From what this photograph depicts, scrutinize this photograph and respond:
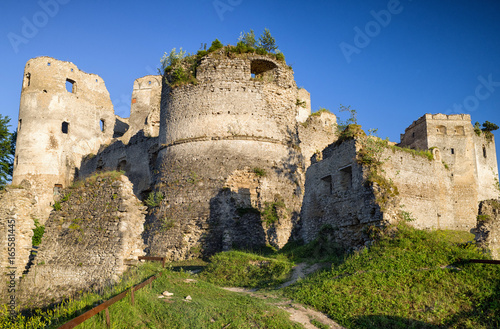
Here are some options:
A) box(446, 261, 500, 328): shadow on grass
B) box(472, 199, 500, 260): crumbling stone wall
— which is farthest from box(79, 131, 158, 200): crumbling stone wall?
box(446, 261, 500, 328): shadow on grass

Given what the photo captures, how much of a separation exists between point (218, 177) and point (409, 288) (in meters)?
8.99

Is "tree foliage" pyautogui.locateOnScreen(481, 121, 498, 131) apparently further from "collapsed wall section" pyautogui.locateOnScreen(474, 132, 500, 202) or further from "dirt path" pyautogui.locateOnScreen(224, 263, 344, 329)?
"dirt path" pyautogui.locateOnScreen(224, 263, 344, 329)

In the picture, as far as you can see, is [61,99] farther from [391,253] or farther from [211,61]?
[391,253]

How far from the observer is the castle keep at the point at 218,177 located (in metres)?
10.3

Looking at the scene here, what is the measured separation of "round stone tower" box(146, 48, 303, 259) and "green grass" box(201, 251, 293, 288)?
8.57 feet

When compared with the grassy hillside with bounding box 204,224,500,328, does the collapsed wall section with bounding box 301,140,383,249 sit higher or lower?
higher

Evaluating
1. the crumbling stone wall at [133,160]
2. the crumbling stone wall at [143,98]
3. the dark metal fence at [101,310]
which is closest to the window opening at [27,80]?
the crumbling stone wall at [133,160]

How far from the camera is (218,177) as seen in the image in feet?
52.4

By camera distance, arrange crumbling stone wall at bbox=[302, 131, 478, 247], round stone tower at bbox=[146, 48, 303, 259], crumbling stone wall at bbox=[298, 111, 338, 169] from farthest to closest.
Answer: crumbling stone wall at bbox=[298, 111, 338, 169], round stone tower at bbox=[146, 48, 303, 259], crumbling stone wall at bbox=[302, 131, 478, 247]

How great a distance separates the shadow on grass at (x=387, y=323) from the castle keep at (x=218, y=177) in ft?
12.1

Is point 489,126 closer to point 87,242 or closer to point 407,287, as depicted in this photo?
point 407,287

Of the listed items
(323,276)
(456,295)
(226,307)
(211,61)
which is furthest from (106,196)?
(211,61)

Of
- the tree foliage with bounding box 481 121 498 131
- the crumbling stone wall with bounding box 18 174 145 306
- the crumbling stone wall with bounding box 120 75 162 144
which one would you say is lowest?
the crumbling stone wall with bounding box 18 174 145 306

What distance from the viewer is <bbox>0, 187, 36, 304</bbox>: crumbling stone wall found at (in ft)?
37.3
